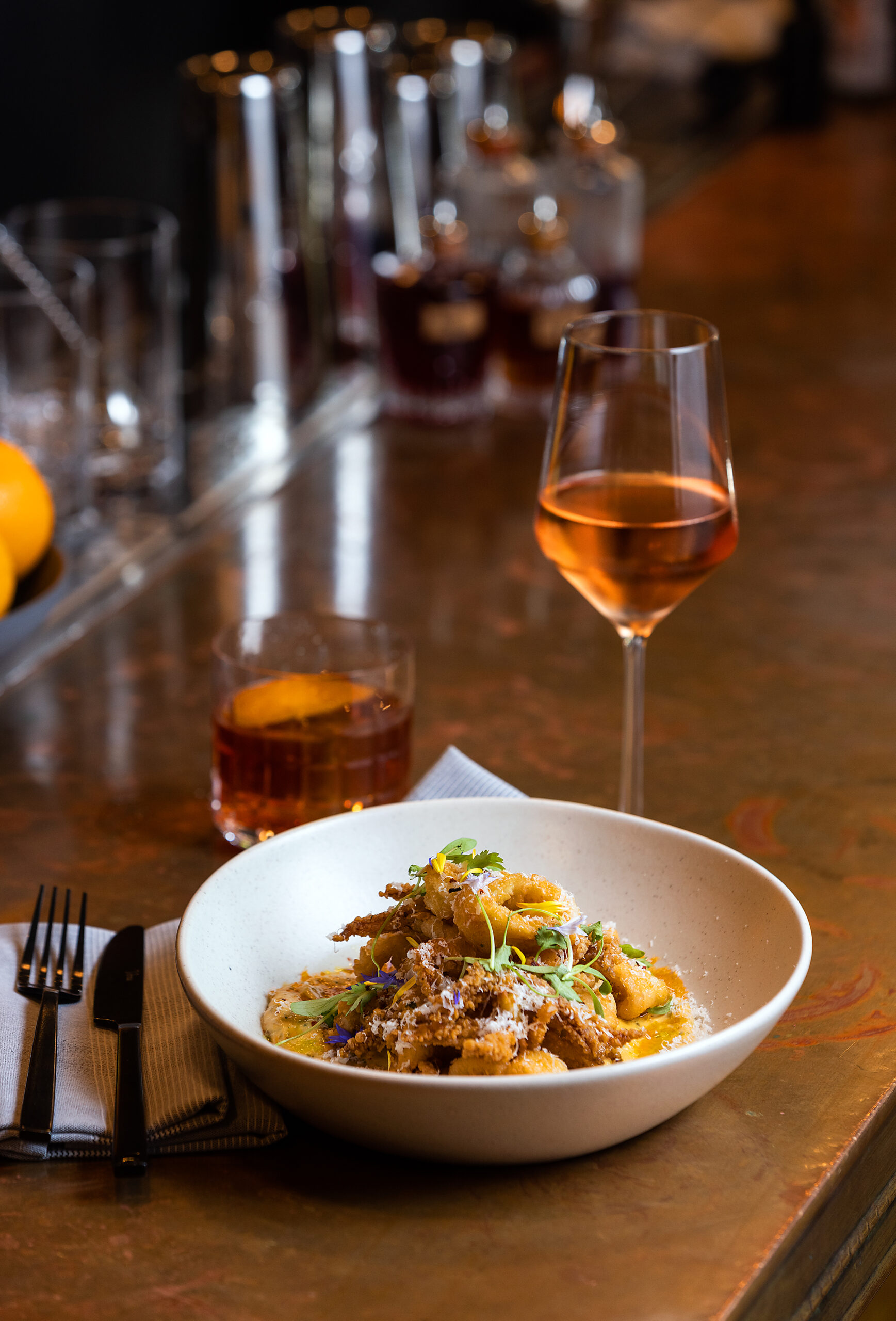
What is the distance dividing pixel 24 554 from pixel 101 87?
0.88 meters

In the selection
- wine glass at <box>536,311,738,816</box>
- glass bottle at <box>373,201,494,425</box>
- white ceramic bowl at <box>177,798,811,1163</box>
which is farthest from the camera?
glass bottle at <box>373,201,494,425</box>

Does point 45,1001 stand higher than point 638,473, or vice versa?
point 638,473

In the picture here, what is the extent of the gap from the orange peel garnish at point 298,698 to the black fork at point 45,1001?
0.13m

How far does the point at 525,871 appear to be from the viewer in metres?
0.69

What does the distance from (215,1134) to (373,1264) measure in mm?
82

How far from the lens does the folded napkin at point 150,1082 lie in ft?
1.87

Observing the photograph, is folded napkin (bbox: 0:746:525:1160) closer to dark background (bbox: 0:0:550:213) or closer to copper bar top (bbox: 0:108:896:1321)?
copper bar top (bbox: 0:108:896:1321)

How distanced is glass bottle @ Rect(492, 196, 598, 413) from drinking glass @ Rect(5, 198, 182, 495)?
320 mm

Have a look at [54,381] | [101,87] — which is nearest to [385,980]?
[54,381]

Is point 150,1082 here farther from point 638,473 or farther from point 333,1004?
point 638,473

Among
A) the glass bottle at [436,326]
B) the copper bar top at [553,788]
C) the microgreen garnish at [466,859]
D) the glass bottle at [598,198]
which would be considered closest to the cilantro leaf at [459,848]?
the microgreen garnish at [466,859]

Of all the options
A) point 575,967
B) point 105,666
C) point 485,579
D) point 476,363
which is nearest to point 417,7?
point 476,363

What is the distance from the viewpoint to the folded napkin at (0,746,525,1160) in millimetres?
570

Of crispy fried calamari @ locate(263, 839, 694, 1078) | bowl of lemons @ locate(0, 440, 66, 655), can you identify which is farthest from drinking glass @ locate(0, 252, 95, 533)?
crispy fried calamari @ locate(263, 839, 694, 1078)
